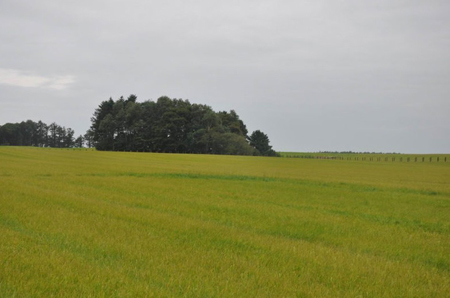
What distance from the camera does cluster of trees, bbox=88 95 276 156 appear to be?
111500mm

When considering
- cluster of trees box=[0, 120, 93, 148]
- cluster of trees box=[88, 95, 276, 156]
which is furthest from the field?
cluster of trees box=[0, 120, 93, 148]

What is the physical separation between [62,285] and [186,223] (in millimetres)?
5927

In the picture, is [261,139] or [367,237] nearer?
[367,237]

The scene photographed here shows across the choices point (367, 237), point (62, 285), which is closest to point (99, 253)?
point (62, 285)

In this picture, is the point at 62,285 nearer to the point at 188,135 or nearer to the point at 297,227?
the point at 297,227

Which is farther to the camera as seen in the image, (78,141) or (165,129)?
(78,141)

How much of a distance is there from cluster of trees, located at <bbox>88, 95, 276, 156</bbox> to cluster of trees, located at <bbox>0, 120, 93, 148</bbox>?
45701 mm

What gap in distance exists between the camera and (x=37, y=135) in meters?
173

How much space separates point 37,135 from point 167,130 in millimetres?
87039

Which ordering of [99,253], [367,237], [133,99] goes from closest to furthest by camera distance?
[99,253] → [367,237] → [133,99]

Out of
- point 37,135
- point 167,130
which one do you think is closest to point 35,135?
point 37,135

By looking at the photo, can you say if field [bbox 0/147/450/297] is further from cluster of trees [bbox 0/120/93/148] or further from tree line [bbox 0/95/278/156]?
cluster of trees [bbox 0/120/93/148]

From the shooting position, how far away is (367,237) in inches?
467

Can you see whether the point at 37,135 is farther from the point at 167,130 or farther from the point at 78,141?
the point at 167,130
